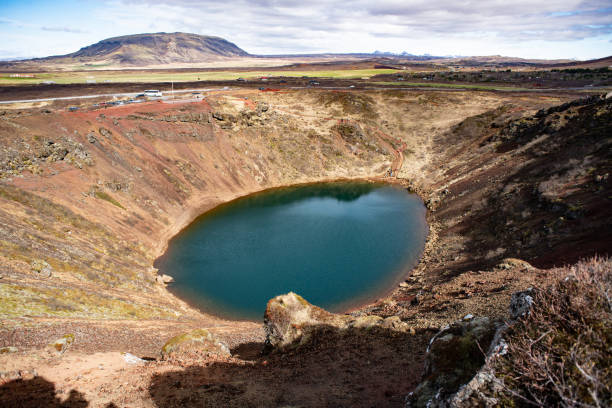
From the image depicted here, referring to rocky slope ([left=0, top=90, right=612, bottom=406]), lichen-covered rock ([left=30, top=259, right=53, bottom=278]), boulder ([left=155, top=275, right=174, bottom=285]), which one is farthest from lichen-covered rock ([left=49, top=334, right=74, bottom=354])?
boulder ([left=155, top=275, right=174, bottom=285])

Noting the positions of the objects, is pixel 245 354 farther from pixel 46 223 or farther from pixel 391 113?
pixel 391 113

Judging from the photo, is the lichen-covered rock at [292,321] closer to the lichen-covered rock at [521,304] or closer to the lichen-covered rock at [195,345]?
the lichen-covered rock at [195,345]

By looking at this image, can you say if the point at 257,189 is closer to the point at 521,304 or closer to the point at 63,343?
the point at 63,343

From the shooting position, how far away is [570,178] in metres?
39.9

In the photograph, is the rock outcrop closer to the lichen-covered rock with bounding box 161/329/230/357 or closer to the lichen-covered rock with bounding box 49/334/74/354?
the lichen-covered rock with bounding box 161/329/230/357

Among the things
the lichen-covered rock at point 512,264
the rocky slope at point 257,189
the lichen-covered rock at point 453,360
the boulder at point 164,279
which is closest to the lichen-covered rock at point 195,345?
the rocky slope at point 257,189

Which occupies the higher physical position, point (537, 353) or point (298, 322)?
point (537, 353)

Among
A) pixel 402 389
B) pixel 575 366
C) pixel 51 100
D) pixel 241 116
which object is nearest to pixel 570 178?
pixel 402 389

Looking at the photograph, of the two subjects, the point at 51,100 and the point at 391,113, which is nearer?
the point at 51,100

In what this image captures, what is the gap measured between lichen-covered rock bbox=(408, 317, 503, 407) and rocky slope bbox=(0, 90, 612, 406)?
13.8 ft

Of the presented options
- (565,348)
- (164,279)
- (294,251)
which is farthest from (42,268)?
(565,348)

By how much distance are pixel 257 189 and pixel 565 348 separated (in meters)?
Result: 64.7

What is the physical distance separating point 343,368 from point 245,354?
807 centimetres

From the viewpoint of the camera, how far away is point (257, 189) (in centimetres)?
7062
